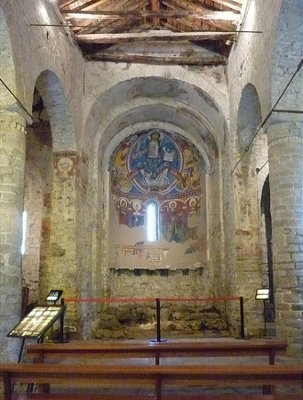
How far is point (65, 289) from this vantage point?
984 cm

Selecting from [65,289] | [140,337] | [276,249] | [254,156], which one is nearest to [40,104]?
[65,289]

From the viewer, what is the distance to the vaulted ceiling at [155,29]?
9906mm

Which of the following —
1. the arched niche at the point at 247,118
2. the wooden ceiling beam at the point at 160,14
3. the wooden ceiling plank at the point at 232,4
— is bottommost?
the arched niche at the point at 247,118

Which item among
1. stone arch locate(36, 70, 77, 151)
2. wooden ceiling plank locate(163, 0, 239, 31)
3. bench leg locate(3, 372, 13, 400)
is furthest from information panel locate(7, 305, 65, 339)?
wooden ceiling plank locate(163, 0, 239, 31)

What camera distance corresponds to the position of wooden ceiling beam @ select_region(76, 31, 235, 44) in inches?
410

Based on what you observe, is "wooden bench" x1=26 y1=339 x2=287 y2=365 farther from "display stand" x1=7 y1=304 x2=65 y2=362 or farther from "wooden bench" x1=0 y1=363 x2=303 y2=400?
"wooden bench" x1=0 y1=363 x2=303 y2=400

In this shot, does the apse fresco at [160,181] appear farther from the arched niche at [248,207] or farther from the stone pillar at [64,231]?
the stone pillar at [64,231]

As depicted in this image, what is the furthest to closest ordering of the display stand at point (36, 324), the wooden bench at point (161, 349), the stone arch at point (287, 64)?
the stone arch at point (287, 64)
the display stand at point (36, 324)
the wooden bench at point (161, 349)

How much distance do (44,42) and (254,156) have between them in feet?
18.3

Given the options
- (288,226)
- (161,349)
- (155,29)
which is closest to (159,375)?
(161,349)

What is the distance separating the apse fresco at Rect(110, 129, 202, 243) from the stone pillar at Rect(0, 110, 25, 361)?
8.00 m

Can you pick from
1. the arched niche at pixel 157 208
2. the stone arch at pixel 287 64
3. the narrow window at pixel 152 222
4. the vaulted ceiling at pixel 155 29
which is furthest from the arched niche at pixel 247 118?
the narrow window at pixel 152 222

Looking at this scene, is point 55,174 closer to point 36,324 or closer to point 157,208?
point 36,324

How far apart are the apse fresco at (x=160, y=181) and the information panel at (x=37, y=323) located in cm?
860
